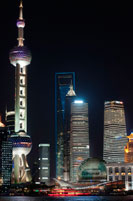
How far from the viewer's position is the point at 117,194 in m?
198

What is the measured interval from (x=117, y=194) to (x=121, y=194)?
166 centimetres

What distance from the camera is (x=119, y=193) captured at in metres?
200

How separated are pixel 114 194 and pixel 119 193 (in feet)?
6.57

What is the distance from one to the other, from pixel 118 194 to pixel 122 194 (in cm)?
159

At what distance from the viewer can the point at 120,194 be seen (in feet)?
647

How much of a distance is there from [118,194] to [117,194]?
28.1 inches

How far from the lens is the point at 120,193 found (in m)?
200

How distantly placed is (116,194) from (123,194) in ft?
9.00

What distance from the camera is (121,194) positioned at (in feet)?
648

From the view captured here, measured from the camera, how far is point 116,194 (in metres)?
199

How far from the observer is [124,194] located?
198 metres

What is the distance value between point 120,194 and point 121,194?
48cm

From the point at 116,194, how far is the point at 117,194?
61 centimetres

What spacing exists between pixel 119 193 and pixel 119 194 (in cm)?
226
